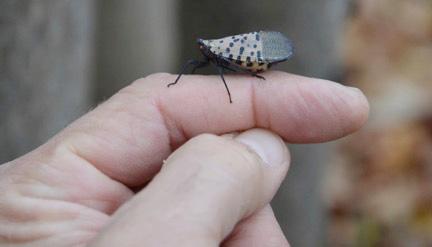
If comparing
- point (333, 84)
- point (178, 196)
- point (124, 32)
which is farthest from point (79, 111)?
point (124, 32)

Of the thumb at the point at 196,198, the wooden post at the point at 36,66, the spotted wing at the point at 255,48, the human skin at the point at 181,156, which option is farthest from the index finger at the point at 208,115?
the wooden post at the point at 36,66

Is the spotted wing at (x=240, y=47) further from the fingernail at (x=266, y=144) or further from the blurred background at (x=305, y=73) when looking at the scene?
the blurred background at (x=305, y=73)

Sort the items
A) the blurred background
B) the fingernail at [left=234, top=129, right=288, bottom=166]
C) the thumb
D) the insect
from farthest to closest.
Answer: the blurred background → the insect → the fingernail at [left=234, top=129, right=288, bottom=166] → the thumb

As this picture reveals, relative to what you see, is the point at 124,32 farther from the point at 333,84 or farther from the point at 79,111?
the point at 333,84

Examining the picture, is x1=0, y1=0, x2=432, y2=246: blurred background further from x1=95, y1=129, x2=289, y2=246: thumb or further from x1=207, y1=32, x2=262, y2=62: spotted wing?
x1=95, y1=129, x2=289, y2=246: thumb

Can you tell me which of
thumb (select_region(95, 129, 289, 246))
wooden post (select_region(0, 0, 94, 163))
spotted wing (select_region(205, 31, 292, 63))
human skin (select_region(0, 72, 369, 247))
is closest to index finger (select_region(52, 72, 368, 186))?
human skin (select_region(0, 72, 369, 247))

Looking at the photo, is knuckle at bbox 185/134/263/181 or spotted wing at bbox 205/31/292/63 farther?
spotted wing at bbox 205/31/292/63

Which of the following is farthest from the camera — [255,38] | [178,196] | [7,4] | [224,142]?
[7,4]
